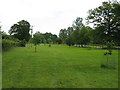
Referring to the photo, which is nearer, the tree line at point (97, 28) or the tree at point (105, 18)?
the tree line at point (97, 28)

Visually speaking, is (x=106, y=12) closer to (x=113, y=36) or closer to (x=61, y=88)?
(x=113, y=36)

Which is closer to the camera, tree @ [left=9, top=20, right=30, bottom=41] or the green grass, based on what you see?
the green grass

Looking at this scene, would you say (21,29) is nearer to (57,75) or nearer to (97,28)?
(97,28)

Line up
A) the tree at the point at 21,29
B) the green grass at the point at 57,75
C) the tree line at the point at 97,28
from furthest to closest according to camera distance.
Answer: the tree at the point at 21,29
the tree line at the point at 97,28
the green grass at the point at 57,75

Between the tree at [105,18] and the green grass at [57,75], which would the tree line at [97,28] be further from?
the green grass at [57,75]

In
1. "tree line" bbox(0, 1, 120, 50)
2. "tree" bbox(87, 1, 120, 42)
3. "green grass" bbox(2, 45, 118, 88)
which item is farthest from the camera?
"tree" bbox(87, 1, 120, 42)

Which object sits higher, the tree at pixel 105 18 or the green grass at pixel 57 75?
the tree at pixel 105 18

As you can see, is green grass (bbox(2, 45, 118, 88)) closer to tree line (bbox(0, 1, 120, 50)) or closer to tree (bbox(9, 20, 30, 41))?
tree line (bbox(0, 1, 120, 50))

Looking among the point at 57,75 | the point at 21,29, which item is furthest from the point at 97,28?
the point at 21,29

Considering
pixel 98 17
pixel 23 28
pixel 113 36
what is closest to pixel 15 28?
pixel 23 28

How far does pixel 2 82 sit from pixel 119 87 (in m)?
4.87

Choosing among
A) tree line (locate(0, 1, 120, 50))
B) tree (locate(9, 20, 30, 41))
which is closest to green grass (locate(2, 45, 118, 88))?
tree line (locate(0, 1, 120, 50))

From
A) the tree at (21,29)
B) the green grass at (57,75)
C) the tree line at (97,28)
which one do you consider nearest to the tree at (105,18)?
the tree line at (97,28)

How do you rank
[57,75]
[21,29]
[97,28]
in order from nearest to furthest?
[57,75] → [97,28] → [21,29]
